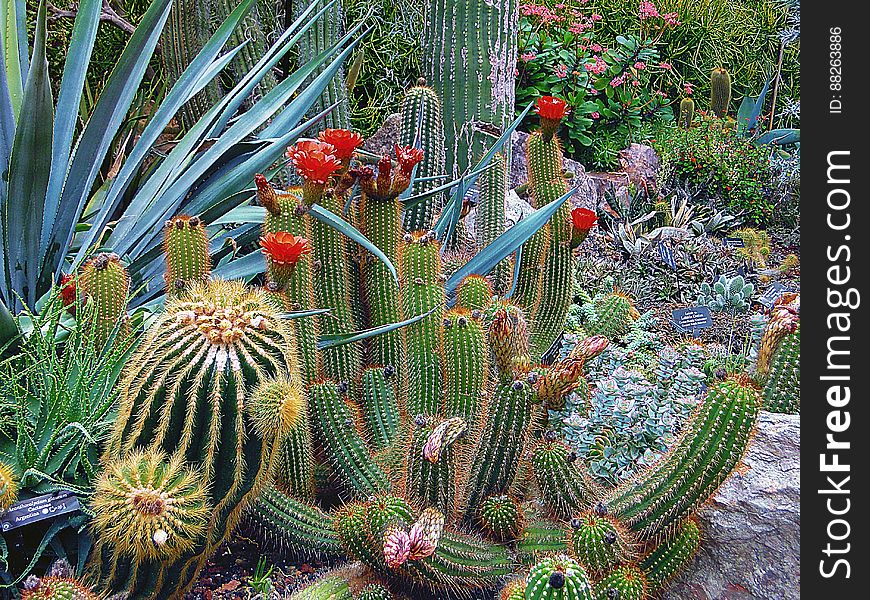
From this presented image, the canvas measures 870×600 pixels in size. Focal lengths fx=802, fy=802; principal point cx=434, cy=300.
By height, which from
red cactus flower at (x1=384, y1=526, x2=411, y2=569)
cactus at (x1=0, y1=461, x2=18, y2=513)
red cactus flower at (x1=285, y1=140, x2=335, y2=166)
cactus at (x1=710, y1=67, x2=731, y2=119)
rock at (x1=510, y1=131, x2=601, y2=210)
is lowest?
red cactus flower at (x1=384, y1=526, x2=411, y2=569)

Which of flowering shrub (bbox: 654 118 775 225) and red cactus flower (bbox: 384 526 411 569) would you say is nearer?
red cactus flower (bbox: 384 526 411 569)

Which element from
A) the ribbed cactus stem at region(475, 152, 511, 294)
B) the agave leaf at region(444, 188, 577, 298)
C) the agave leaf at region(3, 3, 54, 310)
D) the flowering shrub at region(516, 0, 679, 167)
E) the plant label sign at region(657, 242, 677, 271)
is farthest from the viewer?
the flowering shrub at region(516, 0, 679, 167)

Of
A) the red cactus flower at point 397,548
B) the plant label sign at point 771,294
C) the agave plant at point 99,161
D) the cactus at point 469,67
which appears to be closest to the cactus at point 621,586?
the red cactus flower at point 397,548

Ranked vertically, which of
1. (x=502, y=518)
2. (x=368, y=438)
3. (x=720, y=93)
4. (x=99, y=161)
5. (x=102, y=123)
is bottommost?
(x=502, y=518)

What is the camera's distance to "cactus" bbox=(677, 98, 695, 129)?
6859mm

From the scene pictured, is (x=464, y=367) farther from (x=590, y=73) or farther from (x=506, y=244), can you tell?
(x=590, y=73)

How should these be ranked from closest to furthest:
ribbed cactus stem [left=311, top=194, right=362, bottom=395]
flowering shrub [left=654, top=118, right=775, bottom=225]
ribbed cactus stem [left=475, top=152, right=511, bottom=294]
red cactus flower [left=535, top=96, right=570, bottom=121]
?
1. ribbed cactus stem [left=311, top=194, right=362, bottom=395]
2. red cactus flower [left=535, top=96, right=570, bottom=121]
3. ribbed cactus stem [left=475, top=152, right=511, bottom=294]
4. flowering shrub [left=654, top=118, right=775, bottom=225]

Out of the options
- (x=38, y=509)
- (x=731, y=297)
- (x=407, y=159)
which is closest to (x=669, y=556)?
(x=407, y=159)

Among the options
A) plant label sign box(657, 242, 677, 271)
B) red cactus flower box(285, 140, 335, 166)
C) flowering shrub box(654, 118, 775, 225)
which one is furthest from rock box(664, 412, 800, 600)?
flowering shrub box(654, 118, 775, 225)

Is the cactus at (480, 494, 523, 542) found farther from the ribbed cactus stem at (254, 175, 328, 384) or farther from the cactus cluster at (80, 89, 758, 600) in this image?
the ribbed cactus stem at (254, 175, 328, 384)

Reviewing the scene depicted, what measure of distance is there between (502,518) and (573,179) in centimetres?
390

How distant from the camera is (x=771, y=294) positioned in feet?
Answer: 15.0

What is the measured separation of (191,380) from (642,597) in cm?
107

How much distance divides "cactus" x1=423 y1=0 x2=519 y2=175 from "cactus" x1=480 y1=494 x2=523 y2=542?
5.37 ft
